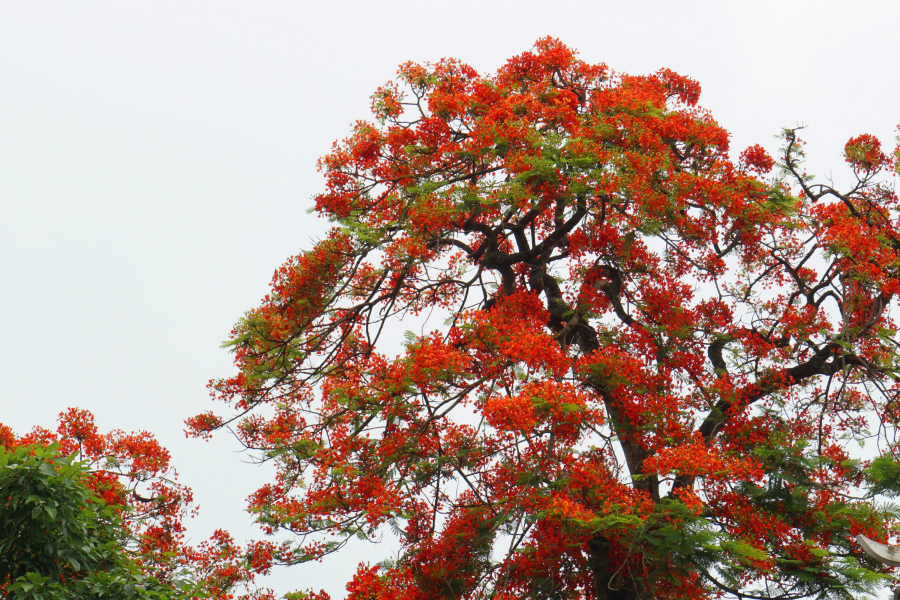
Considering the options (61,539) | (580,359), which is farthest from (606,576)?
(61,539)

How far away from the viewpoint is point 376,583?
7.81 metres

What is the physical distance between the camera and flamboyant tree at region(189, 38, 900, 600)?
714 centimetres

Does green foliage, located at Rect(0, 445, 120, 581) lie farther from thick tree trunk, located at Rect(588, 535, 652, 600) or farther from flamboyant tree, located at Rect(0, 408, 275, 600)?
thick tree trunk, located at Rect(588, 535, 652, 600)

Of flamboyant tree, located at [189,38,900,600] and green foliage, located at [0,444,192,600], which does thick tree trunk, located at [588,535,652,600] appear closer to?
flamboyant tree, located at [189,38,900,600]

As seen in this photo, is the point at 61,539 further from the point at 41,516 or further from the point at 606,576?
the point at 606,576

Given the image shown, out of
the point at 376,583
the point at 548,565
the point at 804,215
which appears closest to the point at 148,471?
the point at 376,583

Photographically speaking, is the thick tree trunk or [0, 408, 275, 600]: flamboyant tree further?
the thick tree trunk

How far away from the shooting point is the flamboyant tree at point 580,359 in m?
7.14

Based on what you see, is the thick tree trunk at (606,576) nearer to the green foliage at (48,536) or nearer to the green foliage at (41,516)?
the green foliage at (48,536)

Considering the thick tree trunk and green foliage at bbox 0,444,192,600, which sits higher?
the thick tree trunk

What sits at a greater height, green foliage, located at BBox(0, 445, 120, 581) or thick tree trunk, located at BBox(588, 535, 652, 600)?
thick tree trunk, located at BBox(588, 535, 652, 600)

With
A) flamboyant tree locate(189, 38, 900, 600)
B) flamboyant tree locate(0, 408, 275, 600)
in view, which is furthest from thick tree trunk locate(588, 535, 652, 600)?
flamboyant tree locate(0, 408, 275, 600)

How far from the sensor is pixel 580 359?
801 cm

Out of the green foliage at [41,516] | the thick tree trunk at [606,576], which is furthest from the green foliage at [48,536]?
the thick tree trunk at [606,576]
